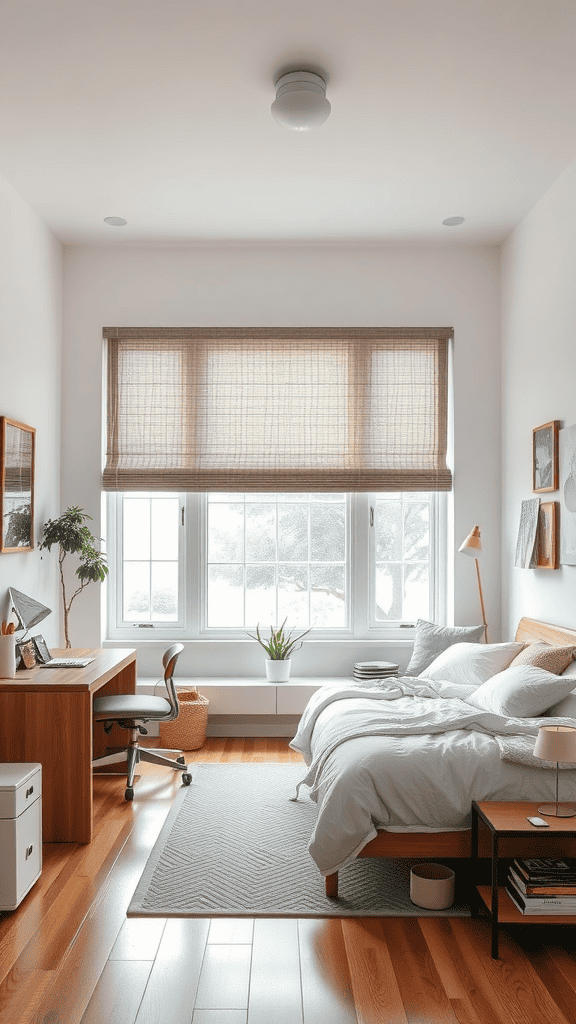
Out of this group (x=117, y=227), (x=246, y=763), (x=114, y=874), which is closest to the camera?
(x=114, y=874)

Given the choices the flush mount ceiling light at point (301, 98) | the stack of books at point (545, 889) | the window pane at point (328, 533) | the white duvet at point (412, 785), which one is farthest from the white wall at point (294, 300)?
the stack of books at point (545, 889)

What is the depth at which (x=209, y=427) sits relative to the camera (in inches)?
220

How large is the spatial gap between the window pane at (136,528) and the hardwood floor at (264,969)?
9.19ft

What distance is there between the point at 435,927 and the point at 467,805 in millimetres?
422

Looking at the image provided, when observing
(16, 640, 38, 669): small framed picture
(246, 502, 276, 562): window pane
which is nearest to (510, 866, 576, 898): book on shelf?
(16, 640, 38, 669): small framed picture

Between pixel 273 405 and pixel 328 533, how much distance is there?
3.19ft

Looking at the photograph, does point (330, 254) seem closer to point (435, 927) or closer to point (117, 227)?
point (117, 227)

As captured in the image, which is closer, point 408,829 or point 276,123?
point 408,829

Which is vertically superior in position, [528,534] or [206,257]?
[206,257]

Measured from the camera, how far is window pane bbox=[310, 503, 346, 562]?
18.7 feet

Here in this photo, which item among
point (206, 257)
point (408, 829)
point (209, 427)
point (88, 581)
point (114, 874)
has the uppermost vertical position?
point (206, 257)

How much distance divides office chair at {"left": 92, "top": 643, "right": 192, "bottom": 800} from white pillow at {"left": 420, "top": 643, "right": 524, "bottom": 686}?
1468mm

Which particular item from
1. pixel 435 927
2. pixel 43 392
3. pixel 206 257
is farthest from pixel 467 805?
pixel 206 257

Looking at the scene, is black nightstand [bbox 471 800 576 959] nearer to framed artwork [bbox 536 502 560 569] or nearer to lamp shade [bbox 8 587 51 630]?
framed artwork [bbox 536 502 560 569]
